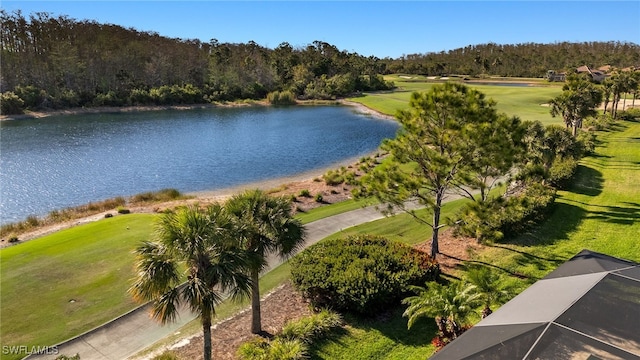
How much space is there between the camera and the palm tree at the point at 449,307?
437 inches

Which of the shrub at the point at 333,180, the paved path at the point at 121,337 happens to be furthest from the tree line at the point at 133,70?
the paved path at the point at 121,337

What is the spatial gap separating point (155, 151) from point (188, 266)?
4366cm

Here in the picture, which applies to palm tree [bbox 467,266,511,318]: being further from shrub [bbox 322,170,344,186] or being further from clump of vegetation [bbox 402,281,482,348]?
shrub [bbox 322,170,344,186]

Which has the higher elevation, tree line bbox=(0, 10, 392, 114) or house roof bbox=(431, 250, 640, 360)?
tree line bbox=(0, 10, 392, 114)

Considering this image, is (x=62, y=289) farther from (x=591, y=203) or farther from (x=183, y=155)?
(x=183, y=155)

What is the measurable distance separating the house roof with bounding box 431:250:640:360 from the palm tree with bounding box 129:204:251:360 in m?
5.18

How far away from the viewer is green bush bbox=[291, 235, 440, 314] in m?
13.7

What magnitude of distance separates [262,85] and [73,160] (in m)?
72.1

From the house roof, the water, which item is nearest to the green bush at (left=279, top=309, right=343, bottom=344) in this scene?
the house roof

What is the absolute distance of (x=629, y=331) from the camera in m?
7.88

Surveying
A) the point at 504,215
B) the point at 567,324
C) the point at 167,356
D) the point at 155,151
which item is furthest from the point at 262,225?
the point at 155,151

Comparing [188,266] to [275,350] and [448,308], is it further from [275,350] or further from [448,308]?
[448,308]

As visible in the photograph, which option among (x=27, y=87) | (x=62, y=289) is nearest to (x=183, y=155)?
(x=62, y=289)

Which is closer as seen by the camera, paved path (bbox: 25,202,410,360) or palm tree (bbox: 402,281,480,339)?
palm tree (bbox: 402,281,480,339)
